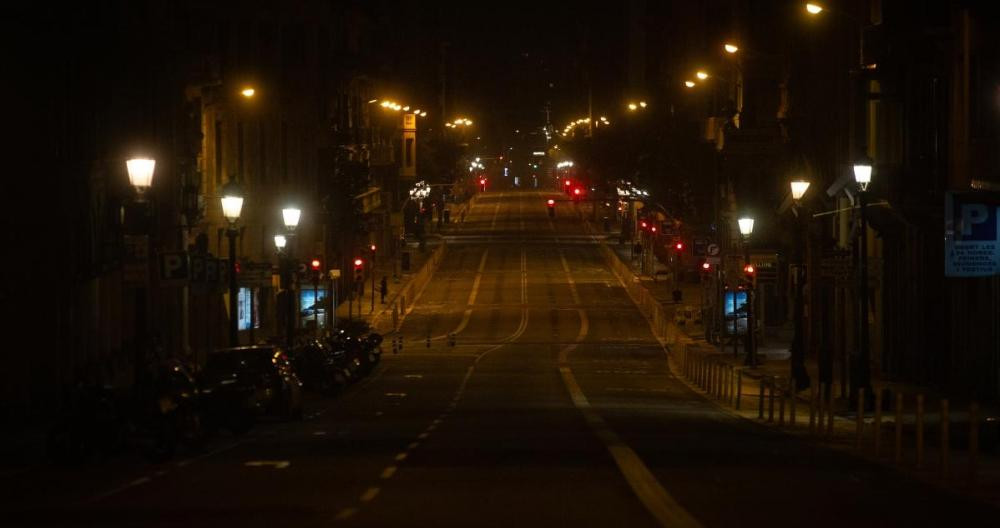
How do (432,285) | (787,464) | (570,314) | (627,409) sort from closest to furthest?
(787,464), (627,409), (570,314), (432,285)

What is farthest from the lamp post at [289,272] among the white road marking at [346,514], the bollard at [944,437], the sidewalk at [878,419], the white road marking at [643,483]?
the white road marking at [346,514]

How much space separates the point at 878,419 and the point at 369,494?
861 centimetres

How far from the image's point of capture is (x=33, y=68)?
37.1 m

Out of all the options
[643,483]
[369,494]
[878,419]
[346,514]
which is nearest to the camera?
[346,514]

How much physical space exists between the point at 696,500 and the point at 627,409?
21.4 meters

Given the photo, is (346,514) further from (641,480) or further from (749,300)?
(749,300)

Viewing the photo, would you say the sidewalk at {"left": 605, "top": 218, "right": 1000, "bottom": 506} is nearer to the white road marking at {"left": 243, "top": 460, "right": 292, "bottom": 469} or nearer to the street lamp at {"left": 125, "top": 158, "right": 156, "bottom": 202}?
the white road marking at {"left": 243, "top": 460, "right": 292, "bottom": 469}

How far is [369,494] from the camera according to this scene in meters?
19.5

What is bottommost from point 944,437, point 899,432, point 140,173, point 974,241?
point 899,432

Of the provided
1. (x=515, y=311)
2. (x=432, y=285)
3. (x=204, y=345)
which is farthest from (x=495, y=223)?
(x=204, y=345)

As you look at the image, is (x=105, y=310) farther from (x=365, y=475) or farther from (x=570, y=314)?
(x=570, y=314)

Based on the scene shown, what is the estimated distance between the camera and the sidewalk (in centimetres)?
2202

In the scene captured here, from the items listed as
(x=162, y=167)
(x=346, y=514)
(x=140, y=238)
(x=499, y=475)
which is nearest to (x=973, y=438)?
(x=499, y=475)

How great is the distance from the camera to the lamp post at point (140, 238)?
90.9 feet
